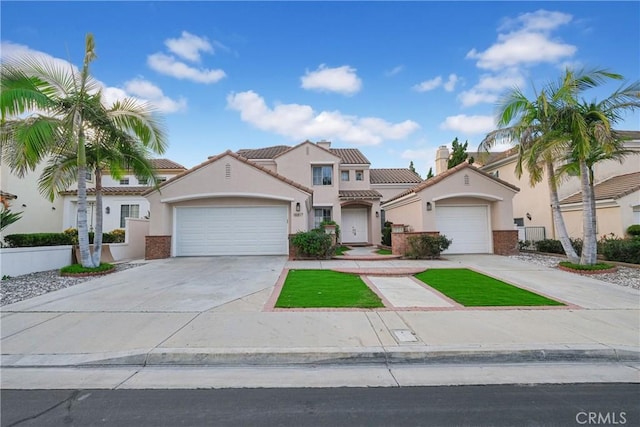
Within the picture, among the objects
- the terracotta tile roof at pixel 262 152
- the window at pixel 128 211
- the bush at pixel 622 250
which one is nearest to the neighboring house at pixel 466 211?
the bush at pixel 622 250

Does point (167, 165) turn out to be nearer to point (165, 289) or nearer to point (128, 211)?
point (128, 211)

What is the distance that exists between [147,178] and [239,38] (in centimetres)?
683

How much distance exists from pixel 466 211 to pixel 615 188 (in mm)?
7945

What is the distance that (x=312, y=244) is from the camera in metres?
13.3

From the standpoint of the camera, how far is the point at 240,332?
512cm

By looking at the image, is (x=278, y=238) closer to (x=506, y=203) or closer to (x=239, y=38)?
(x=239, y=38)

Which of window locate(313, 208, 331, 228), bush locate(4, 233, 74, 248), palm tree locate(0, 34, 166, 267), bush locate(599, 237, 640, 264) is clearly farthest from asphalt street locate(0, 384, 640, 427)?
window locate(313, 208, 331, 228)

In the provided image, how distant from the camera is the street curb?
4.27 metres

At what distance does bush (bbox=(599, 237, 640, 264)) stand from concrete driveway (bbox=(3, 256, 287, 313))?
42.5 ft

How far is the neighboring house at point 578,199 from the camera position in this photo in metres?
14.8

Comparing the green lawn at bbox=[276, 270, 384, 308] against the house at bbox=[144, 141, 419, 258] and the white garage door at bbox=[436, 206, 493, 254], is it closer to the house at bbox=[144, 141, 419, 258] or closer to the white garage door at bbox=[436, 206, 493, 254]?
the house at bbox=[144, 141, 419, 258]

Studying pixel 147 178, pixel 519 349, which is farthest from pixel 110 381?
pixel 147 178

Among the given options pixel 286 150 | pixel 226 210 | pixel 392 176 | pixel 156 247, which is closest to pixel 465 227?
pixel 392 176

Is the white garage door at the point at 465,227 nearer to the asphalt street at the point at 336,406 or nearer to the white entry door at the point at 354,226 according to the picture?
the white entry door at the point at 354,226
